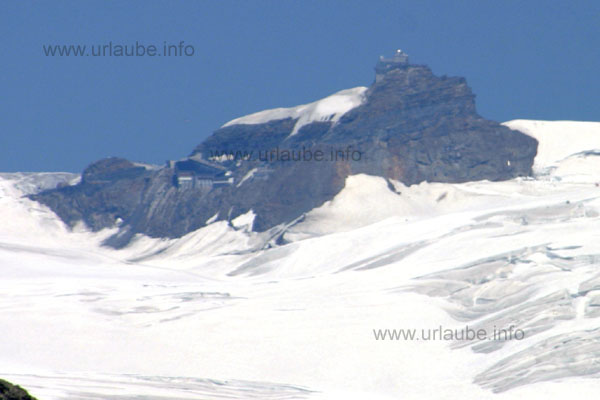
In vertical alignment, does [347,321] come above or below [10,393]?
below

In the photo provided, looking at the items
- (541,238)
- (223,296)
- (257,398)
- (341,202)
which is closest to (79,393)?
(257,398)

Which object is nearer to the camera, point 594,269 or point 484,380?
point 484,380

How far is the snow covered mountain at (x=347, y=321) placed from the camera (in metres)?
76.8

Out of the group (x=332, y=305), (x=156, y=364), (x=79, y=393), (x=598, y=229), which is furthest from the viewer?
(x=598, y=229)

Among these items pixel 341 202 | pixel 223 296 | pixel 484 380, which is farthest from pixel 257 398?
pixel 341 202

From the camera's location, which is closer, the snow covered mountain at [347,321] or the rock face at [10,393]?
the rock face at [10,393]

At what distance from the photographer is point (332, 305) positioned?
104 metres

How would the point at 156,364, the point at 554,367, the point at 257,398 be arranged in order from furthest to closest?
the point at 156,364, the point at 554,367, the point at 257,398

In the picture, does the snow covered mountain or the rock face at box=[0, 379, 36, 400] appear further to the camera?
the snow covered mountain

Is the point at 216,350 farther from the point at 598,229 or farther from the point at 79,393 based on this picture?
the point at 598,229

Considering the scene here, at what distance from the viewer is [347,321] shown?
95.9 meters

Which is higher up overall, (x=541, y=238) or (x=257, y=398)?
(x=541, y=238)

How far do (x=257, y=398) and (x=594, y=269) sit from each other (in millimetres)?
35684

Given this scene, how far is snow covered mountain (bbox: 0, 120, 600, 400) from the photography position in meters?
76.8
